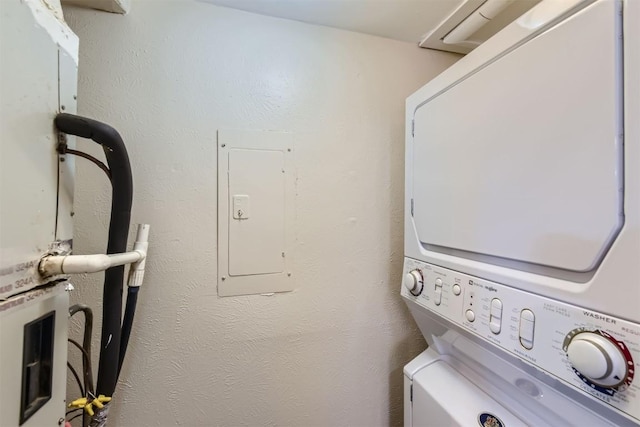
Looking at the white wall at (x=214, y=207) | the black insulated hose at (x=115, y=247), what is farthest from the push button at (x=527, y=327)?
the black insulated hose at (x=115, y=247)

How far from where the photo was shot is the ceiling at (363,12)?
1171mm

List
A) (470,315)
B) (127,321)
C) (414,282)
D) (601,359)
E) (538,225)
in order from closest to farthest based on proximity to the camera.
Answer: (601,359)
(538,225)
(470,315)
(127,321)
(414,282)

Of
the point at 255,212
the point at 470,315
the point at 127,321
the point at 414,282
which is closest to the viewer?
the point at 470,315

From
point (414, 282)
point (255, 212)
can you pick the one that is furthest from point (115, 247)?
point (414, 282)

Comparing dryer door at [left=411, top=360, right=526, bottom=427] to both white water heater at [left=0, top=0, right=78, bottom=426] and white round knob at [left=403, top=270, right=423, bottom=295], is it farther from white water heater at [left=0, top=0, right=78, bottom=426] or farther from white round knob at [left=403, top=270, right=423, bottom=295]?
white water heater at [left=0, top=0, right=78, bottom=426]

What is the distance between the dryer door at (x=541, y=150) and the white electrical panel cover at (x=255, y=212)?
617mm

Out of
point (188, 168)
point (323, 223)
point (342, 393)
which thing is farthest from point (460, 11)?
point (342, 393)

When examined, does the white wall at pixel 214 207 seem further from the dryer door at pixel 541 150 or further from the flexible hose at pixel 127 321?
the dryer door at pixel 541 150

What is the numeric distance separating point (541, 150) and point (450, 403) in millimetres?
783

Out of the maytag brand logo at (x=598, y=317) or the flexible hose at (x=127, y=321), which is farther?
the flexible hose at (x=127, y=321)

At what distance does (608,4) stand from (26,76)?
1087 mm

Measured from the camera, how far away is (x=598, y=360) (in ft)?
1.76

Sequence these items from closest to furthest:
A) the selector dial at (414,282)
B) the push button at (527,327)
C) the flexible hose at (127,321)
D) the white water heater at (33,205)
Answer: the white water heater at (33,205)
the push button at (527,327)
the flexible hose at (127,321)
the selector dial at (414,282)

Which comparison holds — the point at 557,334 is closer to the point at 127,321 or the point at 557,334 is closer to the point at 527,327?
the point at 527,327
